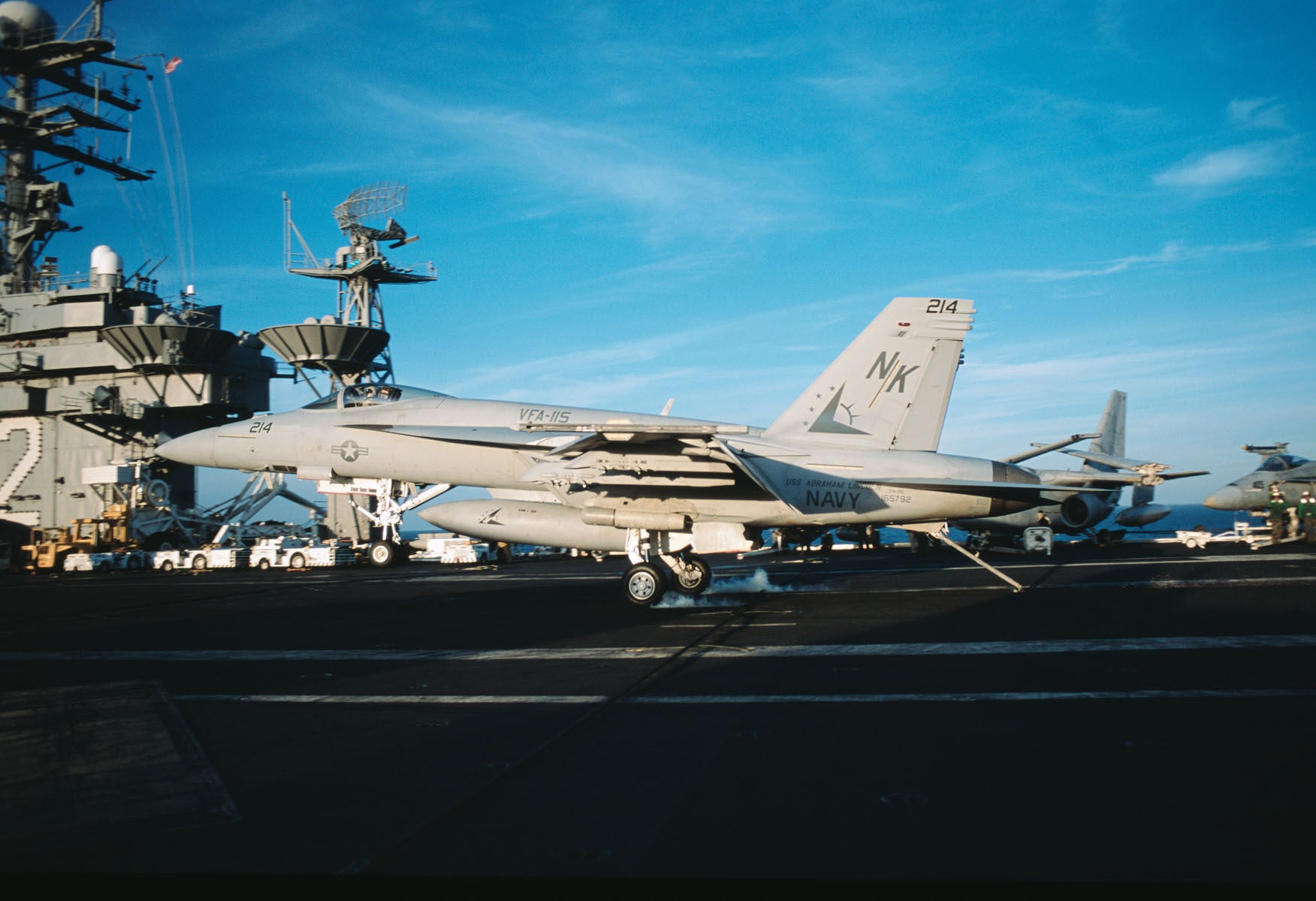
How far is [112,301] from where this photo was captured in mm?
42594

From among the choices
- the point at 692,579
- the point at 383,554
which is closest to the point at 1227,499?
the point at 692,579

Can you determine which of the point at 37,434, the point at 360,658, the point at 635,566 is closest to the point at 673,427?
the point at 635,566

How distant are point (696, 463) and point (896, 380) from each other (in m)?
4.16

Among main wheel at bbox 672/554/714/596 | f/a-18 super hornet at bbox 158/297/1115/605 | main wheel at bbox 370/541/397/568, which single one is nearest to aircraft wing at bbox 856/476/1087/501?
f/a-18 super hornet at bbox 158/297/1115/605

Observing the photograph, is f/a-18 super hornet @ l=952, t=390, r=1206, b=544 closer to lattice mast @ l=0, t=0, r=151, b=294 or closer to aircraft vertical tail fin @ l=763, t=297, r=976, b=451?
aircraft vertical tail fin @ l=763, t=297, r=976, b=451

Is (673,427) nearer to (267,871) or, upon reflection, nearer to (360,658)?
(360,658)

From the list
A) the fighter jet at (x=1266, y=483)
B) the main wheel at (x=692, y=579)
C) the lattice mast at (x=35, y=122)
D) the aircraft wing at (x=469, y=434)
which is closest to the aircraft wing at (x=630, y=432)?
the aircraft wing at (x=469, y=434)

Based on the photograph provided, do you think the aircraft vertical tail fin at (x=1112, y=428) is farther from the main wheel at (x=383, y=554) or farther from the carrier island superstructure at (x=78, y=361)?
the carrier island superstructure at (x=78, y=361)

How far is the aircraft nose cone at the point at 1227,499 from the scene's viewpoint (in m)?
30.6

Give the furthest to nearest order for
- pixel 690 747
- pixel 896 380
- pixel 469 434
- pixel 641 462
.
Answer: pixel 469 434 < pixel 896 380 < pixel 641 462 < pixel 690 747

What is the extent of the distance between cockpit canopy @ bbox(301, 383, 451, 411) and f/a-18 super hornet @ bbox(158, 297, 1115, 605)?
0.05 m

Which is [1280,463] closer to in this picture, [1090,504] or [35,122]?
[1090,504]

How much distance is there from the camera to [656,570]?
13.5 m

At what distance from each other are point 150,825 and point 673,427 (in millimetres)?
8223
